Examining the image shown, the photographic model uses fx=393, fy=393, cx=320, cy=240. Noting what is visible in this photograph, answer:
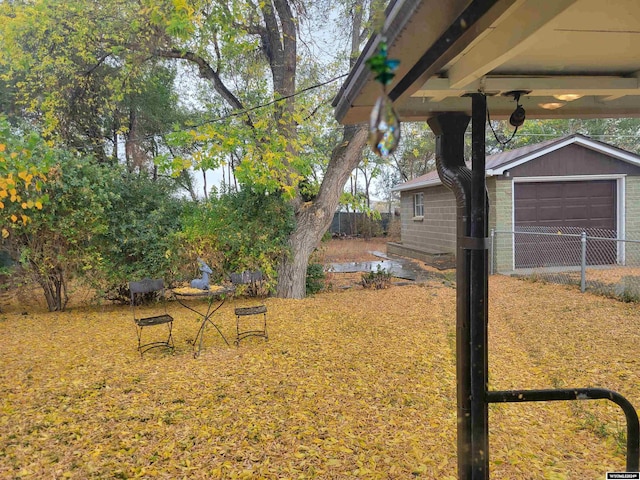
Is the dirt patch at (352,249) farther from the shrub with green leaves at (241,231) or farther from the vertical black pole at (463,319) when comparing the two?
the vertical black pole at (463,319)

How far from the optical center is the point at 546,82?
2.18 metres

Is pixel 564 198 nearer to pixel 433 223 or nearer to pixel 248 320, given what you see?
pixel 433 223

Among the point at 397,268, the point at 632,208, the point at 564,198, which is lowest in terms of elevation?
the point at 397,268

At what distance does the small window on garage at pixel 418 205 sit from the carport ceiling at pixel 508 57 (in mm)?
11447

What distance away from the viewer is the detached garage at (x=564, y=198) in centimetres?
978

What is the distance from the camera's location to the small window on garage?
14202 mm

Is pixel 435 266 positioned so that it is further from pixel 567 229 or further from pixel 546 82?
pixel 546 82

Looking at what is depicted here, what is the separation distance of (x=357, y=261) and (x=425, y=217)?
111 inches

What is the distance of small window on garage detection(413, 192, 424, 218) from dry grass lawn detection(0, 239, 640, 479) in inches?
330

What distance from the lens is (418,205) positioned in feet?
47.8

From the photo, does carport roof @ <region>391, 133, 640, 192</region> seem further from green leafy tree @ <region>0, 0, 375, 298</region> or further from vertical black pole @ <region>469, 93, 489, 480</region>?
vertical black pole @ <region>469, 93, 489, 480</region>

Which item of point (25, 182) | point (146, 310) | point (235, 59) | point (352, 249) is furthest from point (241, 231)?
point (352, 249)

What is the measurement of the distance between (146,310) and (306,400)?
478cm

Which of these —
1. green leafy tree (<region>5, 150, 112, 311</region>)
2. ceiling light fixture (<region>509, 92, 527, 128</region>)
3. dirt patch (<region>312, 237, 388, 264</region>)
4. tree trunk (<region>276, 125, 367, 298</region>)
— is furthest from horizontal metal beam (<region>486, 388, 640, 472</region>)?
dirt patch (<region>312, 237, 388, 264</region>)
